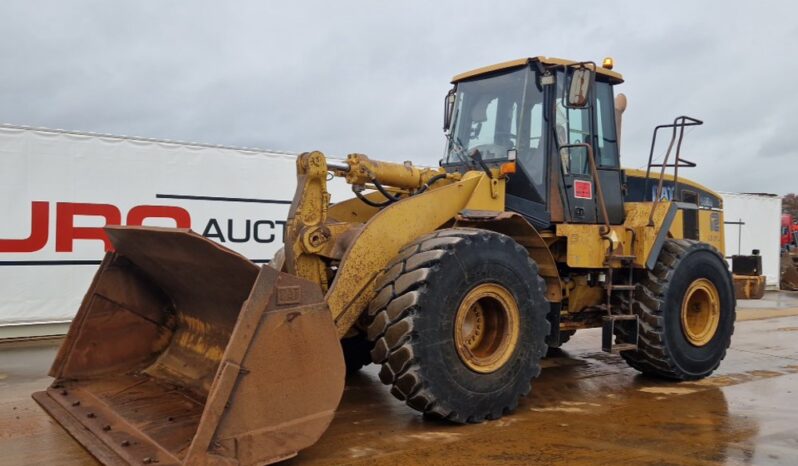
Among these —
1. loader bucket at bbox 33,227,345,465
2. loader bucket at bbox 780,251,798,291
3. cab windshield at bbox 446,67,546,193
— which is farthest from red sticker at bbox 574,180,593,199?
loader bucket at bbox 780,251,798,291

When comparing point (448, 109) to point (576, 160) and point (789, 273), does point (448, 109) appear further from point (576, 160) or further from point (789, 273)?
point (789, 273)

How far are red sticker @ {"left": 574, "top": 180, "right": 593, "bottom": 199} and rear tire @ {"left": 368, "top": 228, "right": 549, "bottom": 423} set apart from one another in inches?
53.1

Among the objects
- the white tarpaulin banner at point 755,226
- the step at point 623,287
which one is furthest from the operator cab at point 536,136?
the white tarpaulin banner at point 755,226

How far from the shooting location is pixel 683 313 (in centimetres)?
623

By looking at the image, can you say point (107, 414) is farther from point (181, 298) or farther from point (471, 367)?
point (471, 367)

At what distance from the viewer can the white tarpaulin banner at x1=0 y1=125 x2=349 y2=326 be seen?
28.1ft

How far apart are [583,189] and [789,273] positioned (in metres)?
Answer: 16.3

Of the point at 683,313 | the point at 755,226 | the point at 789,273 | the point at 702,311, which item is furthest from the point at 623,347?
the point at 789,273

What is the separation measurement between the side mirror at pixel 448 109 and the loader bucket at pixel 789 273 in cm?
1654

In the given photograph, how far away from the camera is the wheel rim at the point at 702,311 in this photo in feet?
21.2

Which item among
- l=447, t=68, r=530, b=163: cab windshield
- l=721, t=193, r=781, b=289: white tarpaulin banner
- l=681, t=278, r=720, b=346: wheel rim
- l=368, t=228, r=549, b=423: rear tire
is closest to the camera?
l=368, t=228, r=549, b=423: rear tire

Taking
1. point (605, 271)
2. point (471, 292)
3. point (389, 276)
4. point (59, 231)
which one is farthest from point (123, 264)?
point (59, 231)

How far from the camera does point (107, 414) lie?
4.06 m

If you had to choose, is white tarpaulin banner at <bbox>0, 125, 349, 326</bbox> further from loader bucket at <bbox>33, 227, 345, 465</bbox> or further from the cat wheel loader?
loader bucket at <bbox>33, 227, 345, 465</bbox>
